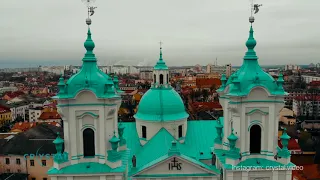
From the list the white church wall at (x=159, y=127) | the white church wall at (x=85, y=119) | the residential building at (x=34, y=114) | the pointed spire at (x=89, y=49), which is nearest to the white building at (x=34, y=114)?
the residential building at (x=34, y=114)

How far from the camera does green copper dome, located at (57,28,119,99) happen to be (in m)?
17.2

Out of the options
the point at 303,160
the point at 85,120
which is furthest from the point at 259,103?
the point at 303,160

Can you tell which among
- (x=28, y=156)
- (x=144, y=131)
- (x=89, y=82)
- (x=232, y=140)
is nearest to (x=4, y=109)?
(x=28, y=156)

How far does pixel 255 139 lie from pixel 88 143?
9380 mm

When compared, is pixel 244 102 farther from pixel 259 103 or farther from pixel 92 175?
pixel 92 175

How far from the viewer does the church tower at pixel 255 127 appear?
57.5ft

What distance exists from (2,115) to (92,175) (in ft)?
215

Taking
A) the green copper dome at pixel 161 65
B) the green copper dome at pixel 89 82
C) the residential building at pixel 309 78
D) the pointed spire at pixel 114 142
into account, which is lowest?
the pointed spire at pixel 114 142

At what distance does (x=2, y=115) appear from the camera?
243 ft

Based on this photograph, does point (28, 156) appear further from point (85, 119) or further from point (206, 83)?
point (206, 83)

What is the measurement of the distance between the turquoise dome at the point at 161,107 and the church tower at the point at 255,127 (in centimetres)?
739

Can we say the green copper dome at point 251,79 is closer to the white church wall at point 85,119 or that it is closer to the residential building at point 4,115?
the white church wall at point 85,119

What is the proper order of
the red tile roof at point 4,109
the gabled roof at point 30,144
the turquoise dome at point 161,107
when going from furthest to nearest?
the red tile roof at point 4,109, the gabled roof at point 30,144, the turquoise dome at point 161,107

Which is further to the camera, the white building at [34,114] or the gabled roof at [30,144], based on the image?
the white building at [34,114]
